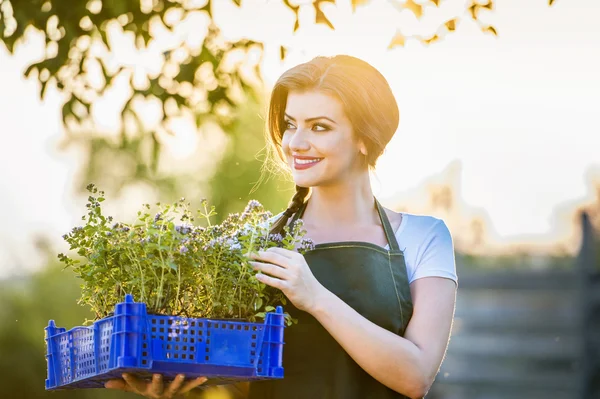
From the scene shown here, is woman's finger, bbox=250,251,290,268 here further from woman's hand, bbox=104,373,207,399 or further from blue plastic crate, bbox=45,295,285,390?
woman's hand, bbox=104,373,207,399

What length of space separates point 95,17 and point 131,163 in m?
12.6

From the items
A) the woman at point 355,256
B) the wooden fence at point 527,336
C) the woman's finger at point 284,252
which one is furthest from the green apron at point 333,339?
the wooden fence at point 527,336

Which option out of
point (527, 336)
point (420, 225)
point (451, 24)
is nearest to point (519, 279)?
point (527, 336)

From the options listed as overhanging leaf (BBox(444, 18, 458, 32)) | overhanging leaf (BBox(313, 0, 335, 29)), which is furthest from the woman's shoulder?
overhanging leaf (BBox(444, 18, 458, 32))

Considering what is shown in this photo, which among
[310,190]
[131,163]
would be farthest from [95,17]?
[131,163]

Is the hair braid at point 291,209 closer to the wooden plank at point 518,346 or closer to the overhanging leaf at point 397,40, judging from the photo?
the overhanging leaf at point 397,40

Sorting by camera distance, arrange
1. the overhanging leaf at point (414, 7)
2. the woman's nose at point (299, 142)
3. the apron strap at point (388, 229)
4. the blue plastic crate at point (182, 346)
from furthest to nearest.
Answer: the overhanging leaf at point (414, 7)
the apron strap at point (388, 229)
the woman's nose at point (299, 142)
the blue plastic crate at point (182, 346)

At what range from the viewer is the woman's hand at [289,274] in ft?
8.56

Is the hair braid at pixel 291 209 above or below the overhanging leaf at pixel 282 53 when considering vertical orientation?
below

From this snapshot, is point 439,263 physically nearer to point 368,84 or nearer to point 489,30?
point 368,84

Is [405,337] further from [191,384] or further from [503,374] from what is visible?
[503,374]

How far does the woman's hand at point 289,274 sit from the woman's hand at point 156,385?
311mm

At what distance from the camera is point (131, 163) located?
16969 mm

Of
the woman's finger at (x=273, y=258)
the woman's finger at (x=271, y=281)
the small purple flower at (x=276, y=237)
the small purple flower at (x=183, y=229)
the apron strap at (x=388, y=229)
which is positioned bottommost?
the woman's finger at (x=271, y=281)
